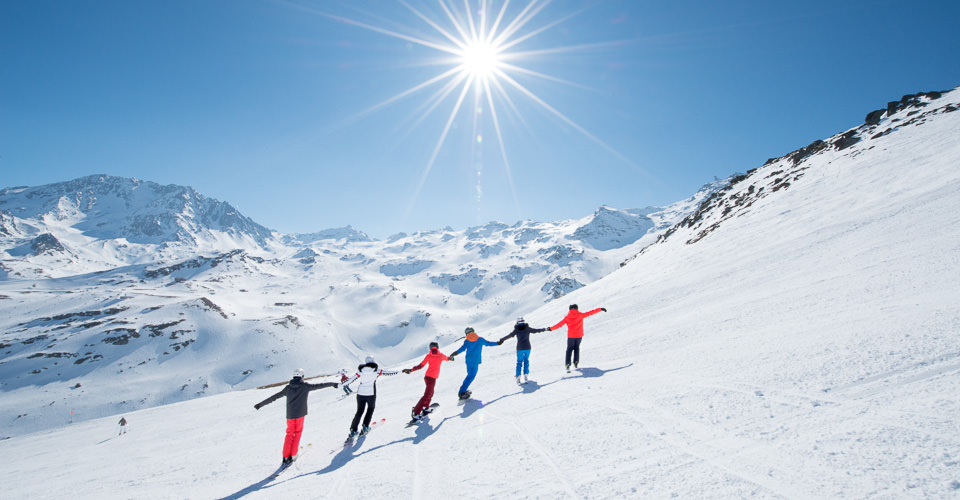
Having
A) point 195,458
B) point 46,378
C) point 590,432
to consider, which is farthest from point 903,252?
point 46,378

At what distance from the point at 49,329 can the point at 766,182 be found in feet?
662

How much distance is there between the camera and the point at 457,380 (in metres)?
16.0

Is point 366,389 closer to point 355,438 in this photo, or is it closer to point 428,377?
point 355,438

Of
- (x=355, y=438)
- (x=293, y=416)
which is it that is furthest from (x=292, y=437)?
(x=355, y=438)

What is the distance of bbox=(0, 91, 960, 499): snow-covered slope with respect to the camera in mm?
4758

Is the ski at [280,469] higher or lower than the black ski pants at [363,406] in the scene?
lower

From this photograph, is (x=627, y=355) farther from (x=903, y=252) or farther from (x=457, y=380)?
(x=903, y=252)

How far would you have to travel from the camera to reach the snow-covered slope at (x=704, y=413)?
4.76 m

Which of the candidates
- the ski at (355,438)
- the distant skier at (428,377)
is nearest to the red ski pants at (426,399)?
the distant skier at (428,377)

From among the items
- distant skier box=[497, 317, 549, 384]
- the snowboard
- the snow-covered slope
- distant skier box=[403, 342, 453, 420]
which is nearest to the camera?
the snow-covered slope

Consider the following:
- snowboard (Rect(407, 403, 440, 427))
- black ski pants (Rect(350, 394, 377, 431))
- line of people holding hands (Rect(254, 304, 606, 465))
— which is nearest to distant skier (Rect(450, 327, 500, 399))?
line of people holding hands (Rect(254, 304, 606, 465))

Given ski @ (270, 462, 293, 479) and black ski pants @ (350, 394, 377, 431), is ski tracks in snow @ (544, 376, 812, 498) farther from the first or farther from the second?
ski @ (270, 462, 293, 479)

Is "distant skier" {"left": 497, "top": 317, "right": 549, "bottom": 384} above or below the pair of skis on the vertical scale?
above

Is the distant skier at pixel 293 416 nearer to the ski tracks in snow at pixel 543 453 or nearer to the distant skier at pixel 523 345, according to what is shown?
the ski tracks in snow at pixel 543 453
